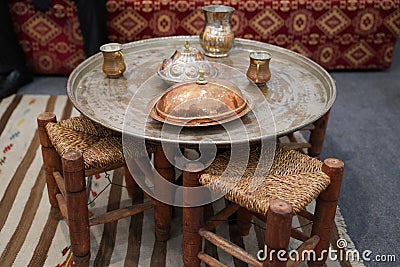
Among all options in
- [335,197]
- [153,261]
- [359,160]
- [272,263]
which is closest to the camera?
[272,263]

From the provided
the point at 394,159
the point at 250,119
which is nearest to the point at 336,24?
the point at 394,159

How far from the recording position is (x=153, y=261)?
5.36ft

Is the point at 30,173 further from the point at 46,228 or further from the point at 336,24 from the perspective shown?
the point at 336,24

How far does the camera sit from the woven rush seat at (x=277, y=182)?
4.37 ft

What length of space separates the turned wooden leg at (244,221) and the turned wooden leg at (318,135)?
569 mm

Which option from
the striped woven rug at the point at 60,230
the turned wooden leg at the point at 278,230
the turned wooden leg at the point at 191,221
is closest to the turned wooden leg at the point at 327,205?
the striped woven rug at the point at 60,230

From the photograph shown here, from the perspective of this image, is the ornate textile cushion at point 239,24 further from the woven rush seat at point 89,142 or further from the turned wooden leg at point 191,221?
the turned wooden leg at point 191,221

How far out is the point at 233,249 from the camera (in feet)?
4.63

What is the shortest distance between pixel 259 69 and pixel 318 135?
0.53 meters

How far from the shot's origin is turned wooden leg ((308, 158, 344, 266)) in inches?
55.4

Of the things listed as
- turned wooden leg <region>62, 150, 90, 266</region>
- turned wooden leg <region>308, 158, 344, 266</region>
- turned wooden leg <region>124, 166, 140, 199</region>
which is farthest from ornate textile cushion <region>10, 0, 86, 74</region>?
turned wooden leg <region>308, 158, 344, 266</region>

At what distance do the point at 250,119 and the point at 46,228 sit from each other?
866 mm

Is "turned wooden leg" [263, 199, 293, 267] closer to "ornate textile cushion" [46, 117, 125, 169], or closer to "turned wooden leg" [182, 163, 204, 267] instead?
"turned wooden leg" [182, 163, 204, 267]

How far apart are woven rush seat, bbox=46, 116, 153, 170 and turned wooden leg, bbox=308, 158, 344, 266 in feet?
1.82
